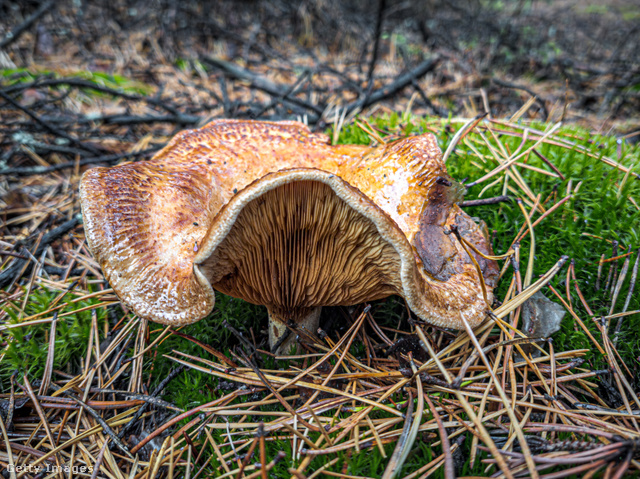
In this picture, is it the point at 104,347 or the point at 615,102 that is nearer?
the point at 104,347

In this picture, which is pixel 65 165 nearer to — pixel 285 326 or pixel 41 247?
pixel 41 247

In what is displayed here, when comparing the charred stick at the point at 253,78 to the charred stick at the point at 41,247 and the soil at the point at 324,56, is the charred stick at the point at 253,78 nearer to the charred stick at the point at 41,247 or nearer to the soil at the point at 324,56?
the soil at the point at 324,56

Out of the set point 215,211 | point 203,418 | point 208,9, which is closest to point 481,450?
point 203,418

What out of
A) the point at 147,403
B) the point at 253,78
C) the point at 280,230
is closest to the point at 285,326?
the point at 280,230

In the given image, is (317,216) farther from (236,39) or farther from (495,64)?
(236,39)

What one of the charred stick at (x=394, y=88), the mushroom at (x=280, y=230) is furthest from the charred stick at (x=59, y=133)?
the charred stick at (x=394, y=88)

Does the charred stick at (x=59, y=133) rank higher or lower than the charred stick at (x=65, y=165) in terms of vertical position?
higher

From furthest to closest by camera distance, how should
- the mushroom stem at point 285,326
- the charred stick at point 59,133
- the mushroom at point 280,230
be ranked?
the charred stick at point 59,133 → the mushroom stem at point 285,326 → the mushroom at point 280,230

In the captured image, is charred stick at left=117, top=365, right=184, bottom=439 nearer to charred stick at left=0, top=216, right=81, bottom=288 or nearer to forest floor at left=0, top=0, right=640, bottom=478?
forest floor at left=0, top=0, right=640, bottom=478
